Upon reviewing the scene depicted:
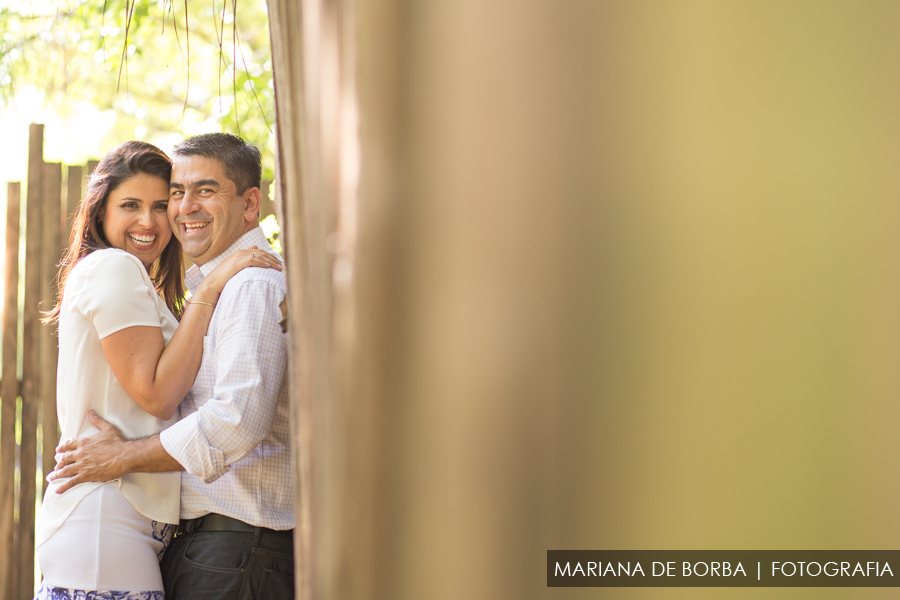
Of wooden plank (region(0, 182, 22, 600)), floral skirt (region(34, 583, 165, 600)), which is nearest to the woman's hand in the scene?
floral skirt (region(34, 583, 165, 600))

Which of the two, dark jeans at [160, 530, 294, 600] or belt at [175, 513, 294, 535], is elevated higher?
belt at [175, 513, 294, 535]

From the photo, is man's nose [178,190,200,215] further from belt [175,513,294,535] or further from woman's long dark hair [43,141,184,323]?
belt [175,513,294,535]

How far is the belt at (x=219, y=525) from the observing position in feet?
5.72

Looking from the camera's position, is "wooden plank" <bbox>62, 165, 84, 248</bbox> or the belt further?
"wooden plank" <bbox>62, 165, 84, 248</bbox>

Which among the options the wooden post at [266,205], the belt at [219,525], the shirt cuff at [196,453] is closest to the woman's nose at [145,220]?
the shirt cuff at [196,453]

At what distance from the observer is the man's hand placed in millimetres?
1725

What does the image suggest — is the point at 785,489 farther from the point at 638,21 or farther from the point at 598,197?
the point at 638,21

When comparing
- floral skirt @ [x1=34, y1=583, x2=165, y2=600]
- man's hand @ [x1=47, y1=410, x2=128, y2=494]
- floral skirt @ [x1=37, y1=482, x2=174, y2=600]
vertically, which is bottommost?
floral skirt @ [x1=34, y1=583, x2=165, y2=600]

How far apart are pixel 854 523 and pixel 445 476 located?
1.17 ft

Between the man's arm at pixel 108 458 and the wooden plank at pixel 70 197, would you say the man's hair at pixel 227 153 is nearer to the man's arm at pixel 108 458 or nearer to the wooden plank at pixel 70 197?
the man's arm at pixel 108 458

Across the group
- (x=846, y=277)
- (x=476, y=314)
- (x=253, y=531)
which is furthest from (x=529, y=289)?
(x=253, y=531)

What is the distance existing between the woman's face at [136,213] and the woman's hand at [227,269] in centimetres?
38

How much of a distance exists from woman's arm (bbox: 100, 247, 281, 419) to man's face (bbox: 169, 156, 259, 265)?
0.94ft

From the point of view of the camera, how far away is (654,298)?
1.93 feet
